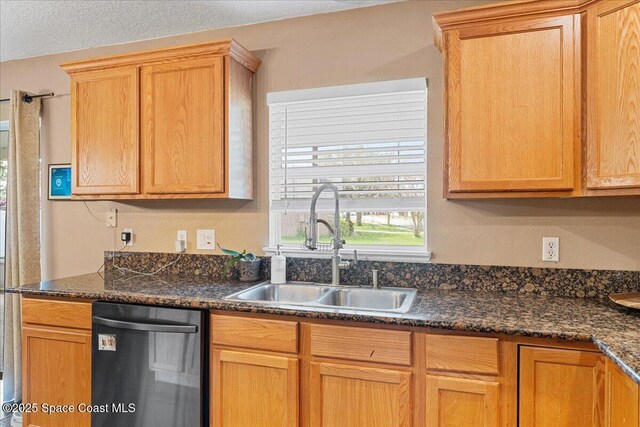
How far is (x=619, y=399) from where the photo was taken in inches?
48.6

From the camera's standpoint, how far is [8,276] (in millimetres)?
2818

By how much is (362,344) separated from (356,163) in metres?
1.05

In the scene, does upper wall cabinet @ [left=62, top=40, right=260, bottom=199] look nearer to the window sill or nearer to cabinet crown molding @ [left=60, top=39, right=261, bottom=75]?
cabinet crown molding @ [left=60, top=39, right=261, bottom=75]

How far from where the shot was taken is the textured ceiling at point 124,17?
227 centimetres

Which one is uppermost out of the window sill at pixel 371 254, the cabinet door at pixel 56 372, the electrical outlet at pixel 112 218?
the electrical outlet at pixel 112 218

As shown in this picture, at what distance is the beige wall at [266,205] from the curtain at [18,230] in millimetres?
105


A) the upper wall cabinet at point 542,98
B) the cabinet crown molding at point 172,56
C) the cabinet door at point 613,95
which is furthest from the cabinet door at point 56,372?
the cabinet door at point 613,95

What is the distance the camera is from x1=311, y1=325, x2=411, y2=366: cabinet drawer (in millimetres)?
1587

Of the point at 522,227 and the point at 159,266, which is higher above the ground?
the point at 522,227

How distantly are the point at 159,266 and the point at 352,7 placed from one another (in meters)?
1.88

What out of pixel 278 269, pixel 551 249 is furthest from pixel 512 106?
pixel 278 269

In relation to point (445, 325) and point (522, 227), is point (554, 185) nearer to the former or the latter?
point (522, 227)

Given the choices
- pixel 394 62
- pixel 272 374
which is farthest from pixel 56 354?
pixel 394 62

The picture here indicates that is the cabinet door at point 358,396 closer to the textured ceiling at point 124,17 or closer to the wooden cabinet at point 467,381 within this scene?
the wooden cabinet at point 467,381
